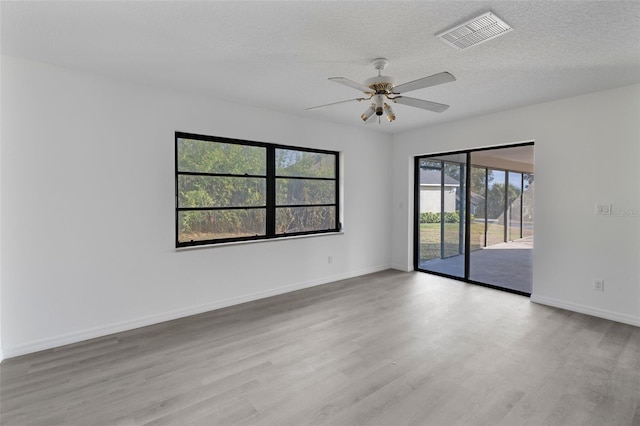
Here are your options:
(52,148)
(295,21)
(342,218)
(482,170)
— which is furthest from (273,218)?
(482,170)

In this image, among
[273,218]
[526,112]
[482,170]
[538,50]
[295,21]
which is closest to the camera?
[295,21]

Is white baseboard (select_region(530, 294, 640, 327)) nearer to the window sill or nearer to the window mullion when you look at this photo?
the window sill

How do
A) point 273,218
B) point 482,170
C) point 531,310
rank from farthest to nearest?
1. point 482,170
2. point 273,218
3. point 531,310

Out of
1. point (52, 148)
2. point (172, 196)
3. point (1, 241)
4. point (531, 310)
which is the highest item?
point (52, 148)

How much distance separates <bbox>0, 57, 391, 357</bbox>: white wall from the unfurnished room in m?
0.02

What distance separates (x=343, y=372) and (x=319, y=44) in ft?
8.32

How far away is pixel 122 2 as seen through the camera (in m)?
1.99

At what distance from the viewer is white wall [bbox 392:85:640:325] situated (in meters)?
3.49

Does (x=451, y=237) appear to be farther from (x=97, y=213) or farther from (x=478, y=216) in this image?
(x=97, y=213)

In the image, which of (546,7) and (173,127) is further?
(173,127)

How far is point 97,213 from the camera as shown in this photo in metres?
3.16

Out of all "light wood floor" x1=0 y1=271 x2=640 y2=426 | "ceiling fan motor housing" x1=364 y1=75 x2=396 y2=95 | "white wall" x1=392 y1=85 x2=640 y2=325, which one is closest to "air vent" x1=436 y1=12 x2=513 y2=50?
"ceiling fan motor housing" x1=364 y1=75 x2=396 y2=95

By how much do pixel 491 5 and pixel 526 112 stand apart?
8.95 feet

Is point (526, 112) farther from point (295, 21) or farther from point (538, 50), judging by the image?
point (295, 21)
